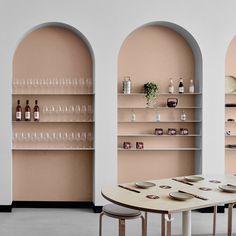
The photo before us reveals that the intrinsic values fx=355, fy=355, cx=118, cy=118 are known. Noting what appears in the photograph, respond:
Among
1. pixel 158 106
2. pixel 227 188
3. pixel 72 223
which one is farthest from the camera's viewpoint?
pixel 158 106

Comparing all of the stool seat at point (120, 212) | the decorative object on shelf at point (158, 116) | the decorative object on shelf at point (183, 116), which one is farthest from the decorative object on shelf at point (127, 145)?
the stool seat at point (120, 212)

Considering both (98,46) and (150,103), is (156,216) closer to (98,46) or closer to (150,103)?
(150,103)

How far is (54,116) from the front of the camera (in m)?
4.99

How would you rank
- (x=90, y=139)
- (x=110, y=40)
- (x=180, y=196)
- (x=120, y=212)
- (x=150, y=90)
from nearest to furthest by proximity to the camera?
(x=180, y=196), (x=120, y=212), (x=110, y=40), (x=150, y=90), (x=90, y=139)

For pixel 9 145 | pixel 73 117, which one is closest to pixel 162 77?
pixel 73 117

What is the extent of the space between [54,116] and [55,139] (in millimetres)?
323

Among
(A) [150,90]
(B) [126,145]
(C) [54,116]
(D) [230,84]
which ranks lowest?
(B) [126,145]

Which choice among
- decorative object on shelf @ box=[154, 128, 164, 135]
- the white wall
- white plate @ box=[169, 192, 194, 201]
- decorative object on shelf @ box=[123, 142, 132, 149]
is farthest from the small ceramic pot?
white plate @ box=[169, 192, 194, 201]

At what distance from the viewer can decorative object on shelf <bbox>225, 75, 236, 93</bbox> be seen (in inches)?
203

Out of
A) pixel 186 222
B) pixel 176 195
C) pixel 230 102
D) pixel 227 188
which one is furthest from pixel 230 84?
pixel 176 195

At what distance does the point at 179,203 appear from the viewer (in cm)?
261

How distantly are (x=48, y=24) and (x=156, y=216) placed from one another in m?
2.95

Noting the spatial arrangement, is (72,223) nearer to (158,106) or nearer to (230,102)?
(158,106)

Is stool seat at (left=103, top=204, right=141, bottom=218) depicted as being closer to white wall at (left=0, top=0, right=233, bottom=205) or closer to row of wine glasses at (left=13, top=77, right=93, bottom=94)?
white wall at (left=0, top=0, right=233, bottom=205)
